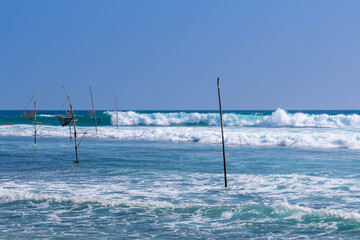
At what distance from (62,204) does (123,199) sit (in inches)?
53.5

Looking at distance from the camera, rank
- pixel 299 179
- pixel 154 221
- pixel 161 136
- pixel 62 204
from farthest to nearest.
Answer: pixel 161 136 < pixel 299 179 < pixel 62 204 < pixel 154 221

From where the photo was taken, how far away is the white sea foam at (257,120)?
42503mm

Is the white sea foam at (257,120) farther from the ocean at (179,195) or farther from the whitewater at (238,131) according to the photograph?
the ocean at (179,195)

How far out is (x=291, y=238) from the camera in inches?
263

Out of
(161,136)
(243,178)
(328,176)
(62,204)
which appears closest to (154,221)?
(62,204)

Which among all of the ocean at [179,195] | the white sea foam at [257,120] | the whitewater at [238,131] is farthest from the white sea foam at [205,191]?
the white sea foam at [257,120]

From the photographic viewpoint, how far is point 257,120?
4906 cm

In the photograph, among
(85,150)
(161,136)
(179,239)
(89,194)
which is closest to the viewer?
(179,239)

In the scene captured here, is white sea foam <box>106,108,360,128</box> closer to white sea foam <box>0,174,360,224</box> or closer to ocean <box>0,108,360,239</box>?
ocean <box>0,108,360,239</box>

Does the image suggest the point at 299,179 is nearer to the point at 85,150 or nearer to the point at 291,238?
the point at 291,238

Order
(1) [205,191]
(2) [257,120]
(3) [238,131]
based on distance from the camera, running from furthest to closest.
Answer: (2) [257,120]
(3) [238,131]
(1) [205,191]

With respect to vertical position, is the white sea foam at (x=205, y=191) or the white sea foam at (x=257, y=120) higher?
the white sea foam at (x=257, y=120)

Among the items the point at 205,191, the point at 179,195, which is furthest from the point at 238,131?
the point at 179,195

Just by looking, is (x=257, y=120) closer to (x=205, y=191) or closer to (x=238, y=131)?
(x=238, y=131)
